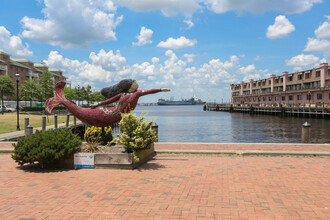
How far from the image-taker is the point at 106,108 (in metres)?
10.8

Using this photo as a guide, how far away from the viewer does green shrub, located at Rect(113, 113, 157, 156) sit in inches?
343

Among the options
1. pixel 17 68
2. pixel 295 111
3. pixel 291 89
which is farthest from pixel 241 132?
pixel 17 68

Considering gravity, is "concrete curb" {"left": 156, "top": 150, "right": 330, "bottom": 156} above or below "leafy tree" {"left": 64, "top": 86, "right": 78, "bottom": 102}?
below

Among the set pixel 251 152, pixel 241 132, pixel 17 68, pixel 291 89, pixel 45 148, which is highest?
pixel 17 68

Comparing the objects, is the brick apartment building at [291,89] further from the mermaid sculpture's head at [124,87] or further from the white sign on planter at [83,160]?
the white sign on planter at [83,160]

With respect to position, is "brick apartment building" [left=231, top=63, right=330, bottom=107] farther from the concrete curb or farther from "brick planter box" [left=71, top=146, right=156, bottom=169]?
"brick planter box" [left=71, top=146, right=156, bottom=169]

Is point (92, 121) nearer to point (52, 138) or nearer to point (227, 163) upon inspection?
point (52, 138)

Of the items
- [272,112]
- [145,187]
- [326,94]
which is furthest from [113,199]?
[272,112]

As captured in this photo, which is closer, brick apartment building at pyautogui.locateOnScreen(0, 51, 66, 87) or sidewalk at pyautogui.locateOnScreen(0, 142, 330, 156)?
sidewalk at pyautogui.locateOnScreen(0, 142, 330, 156)

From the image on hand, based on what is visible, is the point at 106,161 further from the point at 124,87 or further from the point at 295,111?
the point at 295,111

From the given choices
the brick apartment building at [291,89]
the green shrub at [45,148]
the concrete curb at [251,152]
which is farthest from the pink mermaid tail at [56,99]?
the brick apartment building at [291,89]

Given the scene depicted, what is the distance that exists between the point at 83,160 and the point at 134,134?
1.95 metres

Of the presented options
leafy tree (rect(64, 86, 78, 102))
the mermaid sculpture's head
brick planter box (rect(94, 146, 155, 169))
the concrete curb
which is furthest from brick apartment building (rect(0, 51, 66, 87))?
brick planter box (rect(94, 146, 155, 169))

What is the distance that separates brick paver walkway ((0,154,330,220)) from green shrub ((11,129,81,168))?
1.52ft
